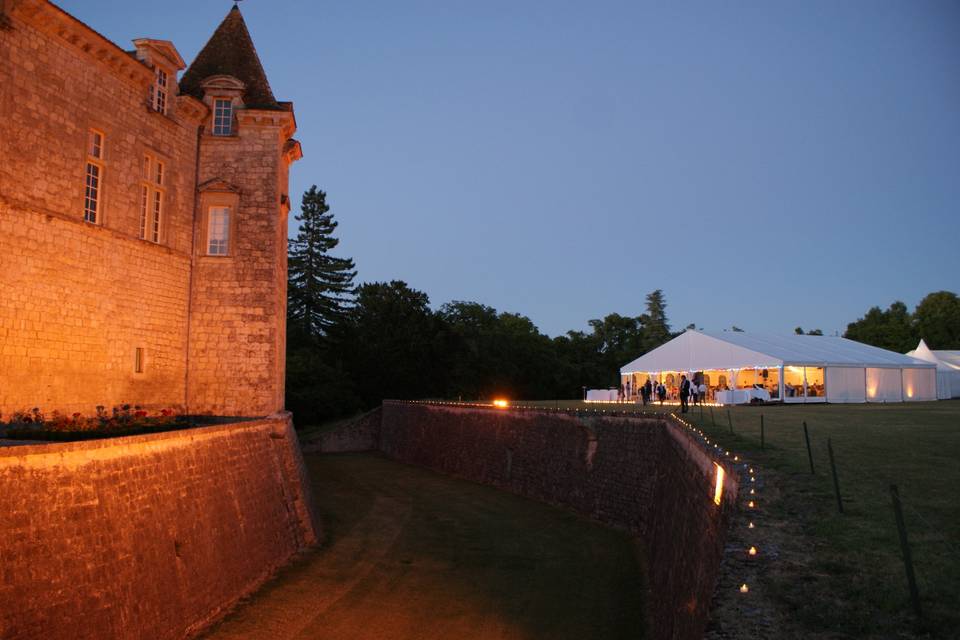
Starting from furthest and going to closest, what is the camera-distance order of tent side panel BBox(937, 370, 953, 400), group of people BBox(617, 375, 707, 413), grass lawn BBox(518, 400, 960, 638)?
tent side panel BBox(937, 370, 953, 400) → group of people BBox(617, 375, 707, 413) → grass lawn BBox(518, 400, 960, 638)

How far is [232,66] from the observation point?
2019cm

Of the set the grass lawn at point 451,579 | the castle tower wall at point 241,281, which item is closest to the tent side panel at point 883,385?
the grass lawn at point 451,579

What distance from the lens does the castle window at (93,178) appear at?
1522 cm

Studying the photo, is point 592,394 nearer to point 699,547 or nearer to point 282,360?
point 282,360

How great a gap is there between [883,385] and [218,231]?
32382mm

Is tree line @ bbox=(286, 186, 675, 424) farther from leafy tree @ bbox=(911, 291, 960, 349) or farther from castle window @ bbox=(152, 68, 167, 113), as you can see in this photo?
leafy tree @ bbox=(911, 291, 960, 349)

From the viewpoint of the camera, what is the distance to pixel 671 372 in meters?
38.8

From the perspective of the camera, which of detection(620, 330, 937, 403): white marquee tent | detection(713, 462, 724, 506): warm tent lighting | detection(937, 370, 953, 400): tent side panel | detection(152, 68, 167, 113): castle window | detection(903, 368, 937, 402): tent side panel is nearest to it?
detection(713, 462, 724, 506): warm tent lighting

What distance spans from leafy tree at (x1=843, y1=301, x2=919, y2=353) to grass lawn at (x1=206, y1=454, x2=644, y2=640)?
6342cm

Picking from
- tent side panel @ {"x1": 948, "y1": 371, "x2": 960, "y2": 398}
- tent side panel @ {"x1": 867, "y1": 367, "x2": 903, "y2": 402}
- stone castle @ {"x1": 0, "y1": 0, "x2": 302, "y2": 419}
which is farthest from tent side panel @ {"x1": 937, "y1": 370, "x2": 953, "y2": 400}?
stone castle @ {"x1": 0, "y1": 0, "x2": 302, "y2": 419}

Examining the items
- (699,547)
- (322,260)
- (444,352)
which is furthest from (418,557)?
(322,260)

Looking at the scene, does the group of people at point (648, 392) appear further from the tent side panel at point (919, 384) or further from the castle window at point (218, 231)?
the castle window at point (218, 231)

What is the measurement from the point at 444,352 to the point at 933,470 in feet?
125

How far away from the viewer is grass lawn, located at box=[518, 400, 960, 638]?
5.79m
